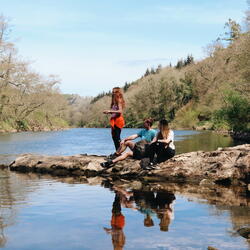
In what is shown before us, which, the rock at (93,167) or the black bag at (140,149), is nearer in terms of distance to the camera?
the black bag at (140,149)

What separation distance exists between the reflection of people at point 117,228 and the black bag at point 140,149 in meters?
4.47

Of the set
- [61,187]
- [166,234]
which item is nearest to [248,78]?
[61,187]

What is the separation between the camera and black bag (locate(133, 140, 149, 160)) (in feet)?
43.6

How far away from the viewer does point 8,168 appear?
54.0ft

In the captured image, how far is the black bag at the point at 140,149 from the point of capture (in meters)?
13.3

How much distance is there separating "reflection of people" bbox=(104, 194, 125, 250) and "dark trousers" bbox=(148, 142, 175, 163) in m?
4.32

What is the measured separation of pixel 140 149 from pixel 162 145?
79 centimetres

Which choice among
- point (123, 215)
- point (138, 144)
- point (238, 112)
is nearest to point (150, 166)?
point (138, 144)

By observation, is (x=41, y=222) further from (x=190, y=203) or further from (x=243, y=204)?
(x=243, y=204)

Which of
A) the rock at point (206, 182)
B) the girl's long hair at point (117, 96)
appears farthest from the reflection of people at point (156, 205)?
the girl's long hair at point (117, 96)

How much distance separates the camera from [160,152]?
13.3m

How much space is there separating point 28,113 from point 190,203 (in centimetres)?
6602

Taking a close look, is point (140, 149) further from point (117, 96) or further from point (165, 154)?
point (117, 96)

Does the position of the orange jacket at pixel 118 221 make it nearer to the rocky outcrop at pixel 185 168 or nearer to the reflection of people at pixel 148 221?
the reflection of people at pixel 148 221
